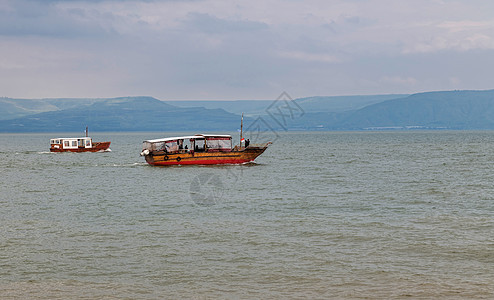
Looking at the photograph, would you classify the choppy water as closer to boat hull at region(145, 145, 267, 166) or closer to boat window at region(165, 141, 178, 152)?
boat hull at region(145, 145, 267, 166)

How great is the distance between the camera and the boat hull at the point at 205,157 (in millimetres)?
66000

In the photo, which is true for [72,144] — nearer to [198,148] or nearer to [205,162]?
[198,148]

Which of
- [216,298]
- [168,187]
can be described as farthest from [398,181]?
[216,298]

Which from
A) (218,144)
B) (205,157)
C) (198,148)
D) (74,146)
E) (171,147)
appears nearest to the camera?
(205,157)

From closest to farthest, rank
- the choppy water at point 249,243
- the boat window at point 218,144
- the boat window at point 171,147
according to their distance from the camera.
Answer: the choppy water at point 249,243 < the boat window at point 218,144 < the boat window at point 171,147

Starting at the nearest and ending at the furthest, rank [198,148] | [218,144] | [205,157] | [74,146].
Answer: [205,157]
[218,144]
[198,148]
[74,146]

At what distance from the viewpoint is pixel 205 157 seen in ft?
217

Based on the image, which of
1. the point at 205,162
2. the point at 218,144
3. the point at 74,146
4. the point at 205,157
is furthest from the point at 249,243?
the point at 74,146

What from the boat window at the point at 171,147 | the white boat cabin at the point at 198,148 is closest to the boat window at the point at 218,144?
the white boat cabin at the point at 198,148

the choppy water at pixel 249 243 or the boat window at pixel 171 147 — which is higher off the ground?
the boat window at pixel 171 147

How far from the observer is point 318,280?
1850 cm

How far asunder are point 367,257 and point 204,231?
8361mm

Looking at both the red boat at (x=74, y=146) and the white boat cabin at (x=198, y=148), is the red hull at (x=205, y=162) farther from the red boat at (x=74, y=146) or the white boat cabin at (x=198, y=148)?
the red boat at (x=74, y=146)

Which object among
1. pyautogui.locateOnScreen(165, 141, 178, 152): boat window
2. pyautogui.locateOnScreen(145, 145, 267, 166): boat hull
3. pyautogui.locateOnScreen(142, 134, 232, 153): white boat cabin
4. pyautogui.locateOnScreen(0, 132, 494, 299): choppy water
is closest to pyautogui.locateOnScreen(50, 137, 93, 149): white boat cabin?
pyautogui.locateOnScreen(142, 134, 232, 153): white boat cabin
